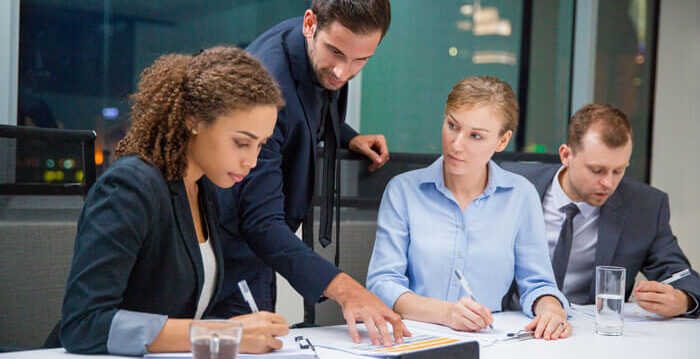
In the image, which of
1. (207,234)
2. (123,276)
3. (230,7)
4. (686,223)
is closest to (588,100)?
(686,223)

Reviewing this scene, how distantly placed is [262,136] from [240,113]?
0.22ft

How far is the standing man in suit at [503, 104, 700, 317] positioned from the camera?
7.36 ft

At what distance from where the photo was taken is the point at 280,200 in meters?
1.63

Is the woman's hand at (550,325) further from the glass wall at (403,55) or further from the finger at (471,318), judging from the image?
the glass wall at (403,55)

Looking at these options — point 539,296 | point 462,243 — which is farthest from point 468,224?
point 539,296

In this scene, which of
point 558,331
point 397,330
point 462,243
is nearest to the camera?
point 397,330

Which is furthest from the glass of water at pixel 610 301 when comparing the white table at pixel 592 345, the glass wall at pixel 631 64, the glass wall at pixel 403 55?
the glass wall at pixel 631 64

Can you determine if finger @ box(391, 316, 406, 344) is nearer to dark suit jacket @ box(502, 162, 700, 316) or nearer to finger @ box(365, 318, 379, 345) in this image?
finger @ box(365, 318, 379, 345)

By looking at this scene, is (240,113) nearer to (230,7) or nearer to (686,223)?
(230,7)

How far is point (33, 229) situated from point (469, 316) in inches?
40.8

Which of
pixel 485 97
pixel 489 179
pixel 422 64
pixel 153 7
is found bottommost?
pixel 489 179

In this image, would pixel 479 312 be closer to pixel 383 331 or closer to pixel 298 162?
pixel 383 331

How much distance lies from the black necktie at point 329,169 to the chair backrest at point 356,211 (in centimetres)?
5

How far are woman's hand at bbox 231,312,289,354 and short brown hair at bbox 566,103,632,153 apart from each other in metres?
1.49
